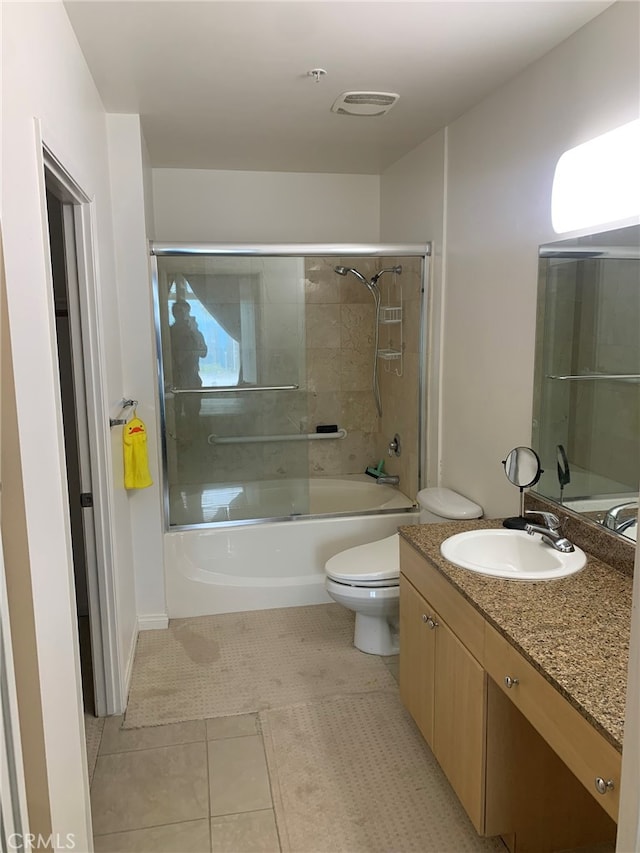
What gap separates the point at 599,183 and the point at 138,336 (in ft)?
6.58

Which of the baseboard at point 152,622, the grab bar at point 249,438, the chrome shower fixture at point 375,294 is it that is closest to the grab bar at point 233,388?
the grab bar at point 249,438

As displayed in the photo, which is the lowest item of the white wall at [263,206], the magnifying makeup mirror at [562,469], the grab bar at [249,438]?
the grab bar at [249,438]

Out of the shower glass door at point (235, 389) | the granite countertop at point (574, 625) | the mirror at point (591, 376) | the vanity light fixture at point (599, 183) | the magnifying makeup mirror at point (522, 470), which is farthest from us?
the shower glass door at point (235, 389)

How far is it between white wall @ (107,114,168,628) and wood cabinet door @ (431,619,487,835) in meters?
1.55

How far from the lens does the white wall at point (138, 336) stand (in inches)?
109

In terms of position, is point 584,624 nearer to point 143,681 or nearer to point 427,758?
point 427,758

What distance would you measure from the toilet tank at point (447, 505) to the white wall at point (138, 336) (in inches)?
51.8

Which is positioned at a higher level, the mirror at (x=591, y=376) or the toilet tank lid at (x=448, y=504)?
the mirror at (x=591, y=376)

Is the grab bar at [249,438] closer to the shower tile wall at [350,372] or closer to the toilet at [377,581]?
the shower tile wall at [350,372]

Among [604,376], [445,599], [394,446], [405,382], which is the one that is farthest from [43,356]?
[394,446]

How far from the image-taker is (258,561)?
3.37m

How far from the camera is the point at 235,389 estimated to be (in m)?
Result: 3.57

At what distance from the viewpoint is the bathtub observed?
326 centimetres

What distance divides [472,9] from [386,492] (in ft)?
8.47
